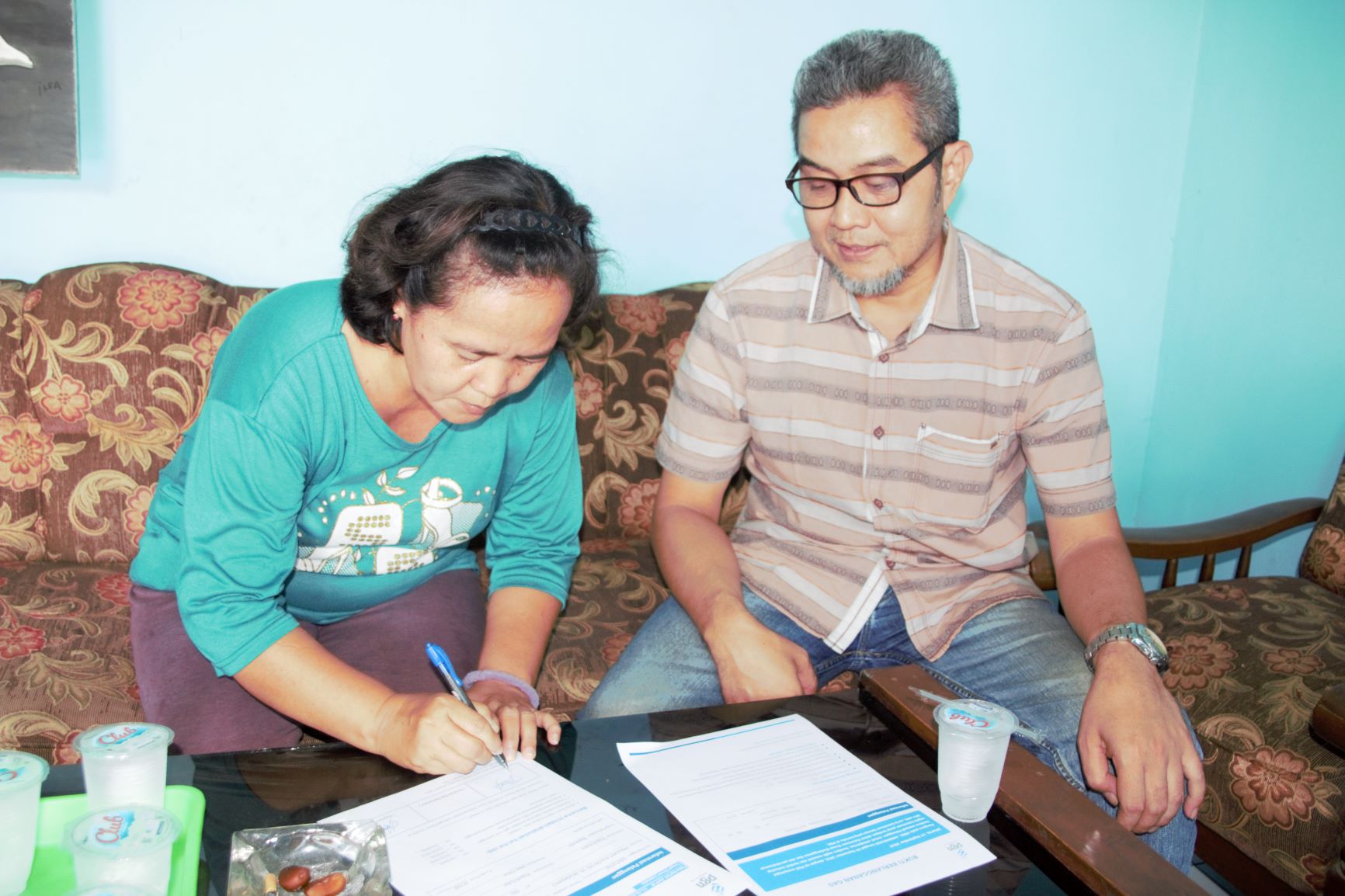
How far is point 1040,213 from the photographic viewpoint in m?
2.66

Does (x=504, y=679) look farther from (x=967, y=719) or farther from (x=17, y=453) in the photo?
(x=17, y=453)

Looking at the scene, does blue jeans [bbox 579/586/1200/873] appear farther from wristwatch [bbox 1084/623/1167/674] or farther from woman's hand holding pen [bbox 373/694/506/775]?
woman's hand holding pen [bbox 373/694/506/775]

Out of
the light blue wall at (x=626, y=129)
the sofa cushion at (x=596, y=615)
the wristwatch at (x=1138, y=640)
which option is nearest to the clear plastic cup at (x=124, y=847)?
the sofa cushion at (x=596, y=615)

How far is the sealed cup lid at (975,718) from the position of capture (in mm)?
1094

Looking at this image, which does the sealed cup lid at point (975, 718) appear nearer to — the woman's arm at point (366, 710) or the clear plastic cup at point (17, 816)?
the woman's arm at point (366, 710)

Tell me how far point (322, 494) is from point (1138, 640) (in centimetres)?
109

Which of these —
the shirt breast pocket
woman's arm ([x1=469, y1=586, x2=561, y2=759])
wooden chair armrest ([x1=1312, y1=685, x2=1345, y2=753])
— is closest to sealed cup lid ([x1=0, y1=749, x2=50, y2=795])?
woman's arm ([x1=469, y1=586, x2=561, y2=759])

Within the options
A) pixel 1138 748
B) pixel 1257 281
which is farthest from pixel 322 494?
pixel 1257 281

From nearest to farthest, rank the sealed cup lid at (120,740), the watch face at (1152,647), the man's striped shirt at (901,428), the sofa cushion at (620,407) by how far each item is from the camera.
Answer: the sealed cup lid at (120,740) < the watch face at (1152,647) < the man's striped shirt at (901,428) < the sofa cushion at (620,407)

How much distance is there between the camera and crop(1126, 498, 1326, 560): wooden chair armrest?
2.12m

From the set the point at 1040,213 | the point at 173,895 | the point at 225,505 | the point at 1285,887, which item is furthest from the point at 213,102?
the point at 1285,887

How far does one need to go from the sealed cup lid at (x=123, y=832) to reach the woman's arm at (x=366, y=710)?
282mm

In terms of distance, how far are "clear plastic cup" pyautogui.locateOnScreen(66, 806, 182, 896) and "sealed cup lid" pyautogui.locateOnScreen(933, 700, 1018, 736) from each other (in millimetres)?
711

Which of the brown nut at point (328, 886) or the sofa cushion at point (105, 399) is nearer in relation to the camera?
the brown nut at point (328, 886)
